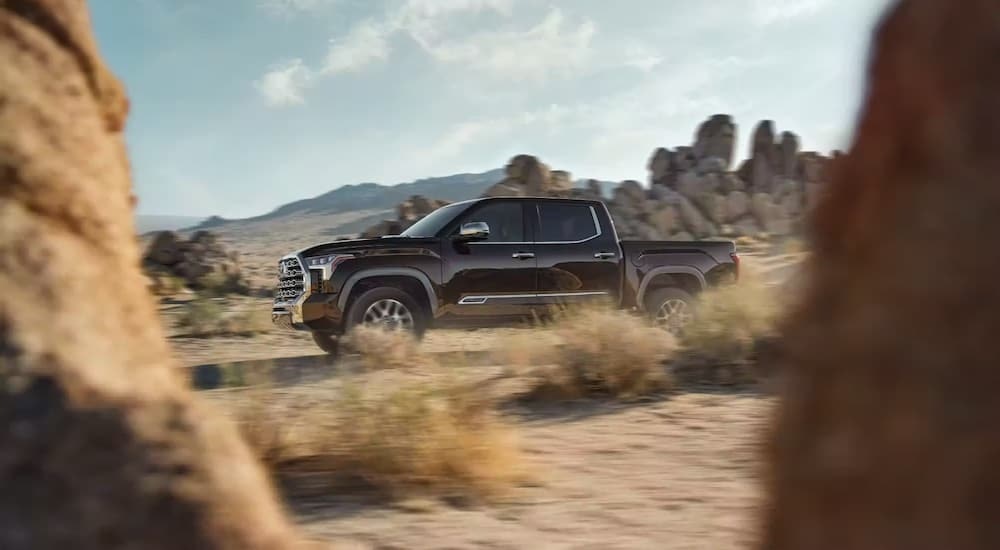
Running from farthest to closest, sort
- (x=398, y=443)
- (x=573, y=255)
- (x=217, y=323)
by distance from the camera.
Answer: (x=217, y=323) → (x=573, y=255) → (x=398, y=443)

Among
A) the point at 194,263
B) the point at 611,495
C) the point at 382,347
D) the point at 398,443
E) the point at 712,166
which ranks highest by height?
the point at 712,166

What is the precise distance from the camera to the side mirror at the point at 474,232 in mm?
9852

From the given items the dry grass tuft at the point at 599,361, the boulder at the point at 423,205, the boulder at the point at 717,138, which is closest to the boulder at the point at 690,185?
the boulder at the point at 717,138

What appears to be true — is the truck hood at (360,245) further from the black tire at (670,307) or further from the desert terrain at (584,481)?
the black tire at (670,307)

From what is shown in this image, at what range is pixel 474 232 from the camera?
387 inches

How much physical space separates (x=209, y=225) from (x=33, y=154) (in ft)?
427

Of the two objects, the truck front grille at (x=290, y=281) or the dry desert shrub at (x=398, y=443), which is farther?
the truck front grille at (x=290, y=281)

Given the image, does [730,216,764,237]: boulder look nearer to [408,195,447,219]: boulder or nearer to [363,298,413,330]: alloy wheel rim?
[408,195,447,219]: boulder

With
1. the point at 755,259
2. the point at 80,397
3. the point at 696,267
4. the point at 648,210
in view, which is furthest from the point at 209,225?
the point at 80,397

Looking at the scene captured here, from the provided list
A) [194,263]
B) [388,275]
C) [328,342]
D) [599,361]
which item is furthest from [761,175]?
[599,361]

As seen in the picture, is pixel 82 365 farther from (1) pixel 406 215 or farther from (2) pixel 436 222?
(1) pixel 406 215

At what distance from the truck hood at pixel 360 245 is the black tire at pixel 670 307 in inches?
115

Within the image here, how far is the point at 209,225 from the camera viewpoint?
4958 inches

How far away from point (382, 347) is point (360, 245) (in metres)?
1.36
